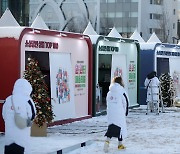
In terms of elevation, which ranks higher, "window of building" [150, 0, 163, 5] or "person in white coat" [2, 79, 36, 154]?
"window of building" [150, 0, 163, 5]

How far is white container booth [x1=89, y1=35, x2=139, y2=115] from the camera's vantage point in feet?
68.2

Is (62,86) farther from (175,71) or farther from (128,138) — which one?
(175,71)

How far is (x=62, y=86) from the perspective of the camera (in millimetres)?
17656

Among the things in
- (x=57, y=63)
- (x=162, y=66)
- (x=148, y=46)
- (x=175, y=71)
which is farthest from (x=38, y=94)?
(x=175, y=71)

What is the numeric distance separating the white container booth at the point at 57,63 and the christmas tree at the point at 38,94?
17.0 inches

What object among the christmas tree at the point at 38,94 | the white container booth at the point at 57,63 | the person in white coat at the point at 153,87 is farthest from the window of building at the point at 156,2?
the christmas tree at the point at 38,94

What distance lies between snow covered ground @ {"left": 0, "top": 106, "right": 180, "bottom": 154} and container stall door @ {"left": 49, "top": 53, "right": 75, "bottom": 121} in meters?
0.48

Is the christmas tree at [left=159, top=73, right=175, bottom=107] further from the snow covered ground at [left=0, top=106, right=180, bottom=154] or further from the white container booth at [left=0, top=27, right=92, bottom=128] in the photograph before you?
the white container booth at [left=0, top=27, right=92, bottom=128]

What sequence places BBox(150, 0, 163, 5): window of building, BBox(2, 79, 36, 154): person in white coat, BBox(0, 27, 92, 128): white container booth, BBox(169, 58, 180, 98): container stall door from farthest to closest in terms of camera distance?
BBox(150, 0, 163, 5): window of building, BBox(169, 58, 180, 98): container stall door, BBox(0, 27, 92, 128): white container booth, BBox(2, 79, 36, 154): person in white coat

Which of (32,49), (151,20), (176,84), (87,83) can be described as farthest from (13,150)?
(151,20)

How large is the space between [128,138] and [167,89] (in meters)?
10.4

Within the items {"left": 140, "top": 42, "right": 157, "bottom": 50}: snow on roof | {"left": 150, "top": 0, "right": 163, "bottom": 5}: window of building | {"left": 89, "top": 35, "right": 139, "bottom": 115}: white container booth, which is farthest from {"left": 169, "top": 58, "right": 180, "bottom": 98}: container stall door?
{"left": 150, "top": 0, "right": 163, "bottom": 5}: window of building

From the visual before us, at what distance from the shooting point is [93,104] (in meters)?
19.9

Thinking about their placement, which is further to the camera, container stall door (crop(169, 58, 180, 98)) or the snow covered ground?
container stall door (crop(169, 58, 180, 98))
